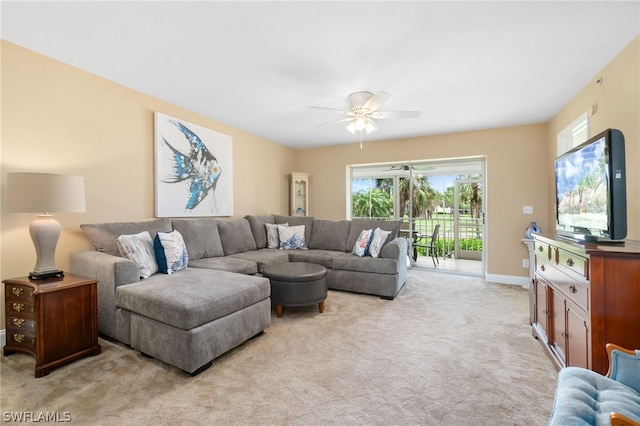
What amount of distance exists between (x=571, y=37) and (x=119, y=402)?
13.0 ft

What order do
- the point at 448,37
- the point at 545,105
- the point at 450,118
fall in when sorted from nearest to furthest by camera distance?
1. the point at 448,37
2. the point at 545,105
3. the point at 450,118

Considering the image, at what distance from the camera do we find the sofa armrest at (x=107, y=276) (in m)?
2.26

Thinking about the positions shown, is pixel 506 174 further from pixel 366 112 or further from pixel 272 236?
pixel 272 236

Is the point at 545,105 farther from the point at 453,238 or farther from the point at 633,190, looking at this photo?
the point at 453,238

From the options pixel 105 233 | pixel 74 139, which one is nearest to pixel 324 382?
pixel 105 233

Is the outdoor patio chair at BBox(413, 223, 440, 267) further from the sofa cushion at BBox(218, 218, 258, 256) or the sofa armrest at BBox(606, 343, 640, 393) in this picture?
the sofa armrest at BBox(606, 343, 640, 393)

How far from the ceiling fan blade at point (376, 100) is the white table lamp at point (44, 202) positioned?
8.76 ft

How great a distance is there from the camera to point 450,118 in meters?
4.04

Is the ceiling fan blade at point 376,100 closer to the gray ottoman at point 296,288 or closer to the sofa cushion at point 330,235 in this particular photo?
the gray ottoman at point 296,288

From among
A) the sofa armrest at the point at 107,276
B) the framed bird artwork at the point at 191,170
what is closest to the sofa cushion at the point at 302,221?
the framed bird artwork at the point at 191,170

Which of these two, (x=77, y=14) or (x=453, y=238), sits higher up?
(x=77, y=14)

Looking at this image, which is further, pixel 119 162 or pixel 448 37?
pixel 119 162

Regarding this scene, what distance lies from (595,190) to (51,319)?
3.76m

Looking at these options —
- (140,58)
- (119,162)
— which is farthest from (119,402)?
(140,58)
